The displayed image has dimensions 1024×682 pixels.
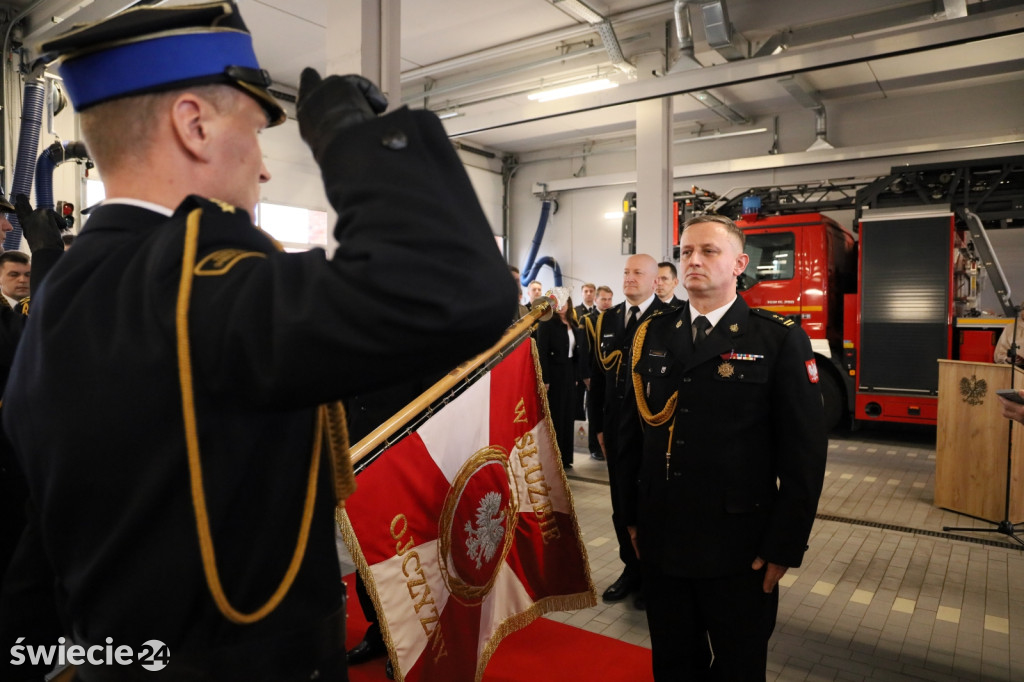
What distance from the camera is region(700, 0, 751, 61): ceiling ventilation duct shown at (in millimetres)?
6113

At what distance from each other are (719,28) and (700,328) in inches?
206

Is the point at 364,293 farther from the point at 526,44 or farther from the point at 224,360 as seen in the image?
the point at 526,44

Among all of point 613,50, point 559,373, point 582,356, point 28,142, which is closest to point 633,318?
point 559,373

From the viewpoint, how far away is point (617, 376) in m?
3.72

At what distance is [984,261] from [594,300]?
5.09 metres

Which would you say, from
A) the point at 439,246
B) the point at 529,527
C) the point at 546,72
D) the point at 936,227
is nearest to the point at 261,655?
the point at 439,246

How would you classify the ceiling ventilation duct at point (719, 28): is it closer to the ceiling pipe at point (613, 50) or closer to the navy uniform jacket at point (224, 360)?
the ceiling pipe at point (613, 50)

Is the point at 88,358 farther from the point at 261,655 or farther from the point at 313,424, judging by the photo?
the point at 261,655

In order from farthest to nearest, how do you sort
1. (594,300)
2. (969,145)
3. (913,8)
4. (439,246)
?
1. (594,300)
2. (969,145)
3. (913,8)
4. (439,246)

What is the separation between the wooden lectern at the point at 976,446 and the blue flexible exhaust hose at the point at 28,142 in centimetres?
842

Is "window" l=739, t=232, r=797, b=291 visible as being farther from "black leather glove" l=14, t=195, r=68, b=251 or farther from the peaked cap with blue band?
the peaked cap with blue band

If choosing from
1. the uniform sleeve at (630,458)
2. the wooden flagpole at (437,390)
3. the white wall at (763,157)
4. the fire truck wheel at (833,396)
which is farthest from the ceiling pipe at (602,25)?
the uniform sleeve at (630,458)

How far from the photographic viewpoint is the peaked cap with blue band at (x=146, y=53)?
27.2 inches

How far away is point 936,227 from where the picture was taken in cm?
713
